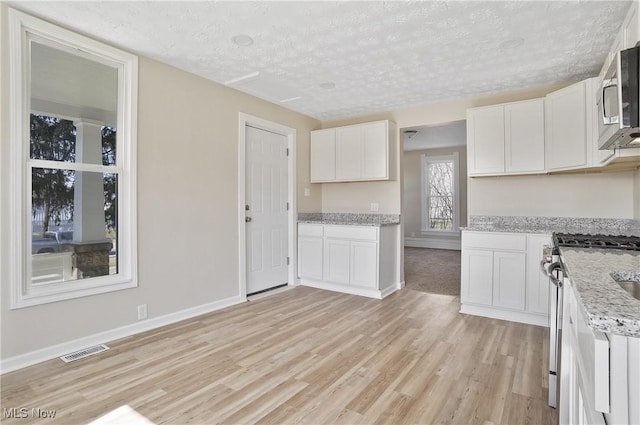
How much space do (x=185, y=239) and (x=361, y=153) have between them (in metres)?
2.60

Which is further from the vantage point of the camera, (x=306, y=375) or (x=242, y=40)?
(x=242, y=40)

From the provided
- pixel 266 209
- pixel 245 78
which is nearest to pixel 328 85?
pixel 245 78

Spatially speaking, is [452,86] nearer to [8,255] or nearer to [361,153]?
[361,153]

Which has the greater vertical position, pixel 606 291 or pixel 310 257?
pixel 606 291

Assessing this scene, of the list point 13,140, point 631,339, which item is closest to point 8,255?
point 13,140

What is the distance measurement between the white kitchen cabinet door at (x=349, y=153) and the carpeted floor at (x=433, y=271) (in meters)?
1.83

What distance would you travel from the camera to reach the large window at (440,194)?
8.28 m

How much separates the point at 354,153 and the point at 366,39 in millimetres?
2136

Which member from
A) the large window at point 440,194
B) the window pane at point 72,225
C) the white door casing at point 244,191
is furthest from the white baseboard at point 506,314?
the large window at point 440,194

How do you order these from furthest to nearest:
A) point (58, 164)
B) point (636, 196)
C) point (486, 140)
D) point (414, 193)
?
point (414, 193)
point (486, 140)
point (636, 196)
point (58, 164)

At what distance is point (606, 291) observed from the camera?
85 centimetres

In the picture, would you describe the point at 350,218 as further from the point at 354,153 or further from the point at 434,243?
the point at 434,243

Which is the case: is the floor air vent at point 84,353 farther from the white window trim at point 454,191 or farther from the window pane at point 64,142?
the white window trim at point 454,191

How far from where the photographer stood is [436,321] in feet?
11.0
